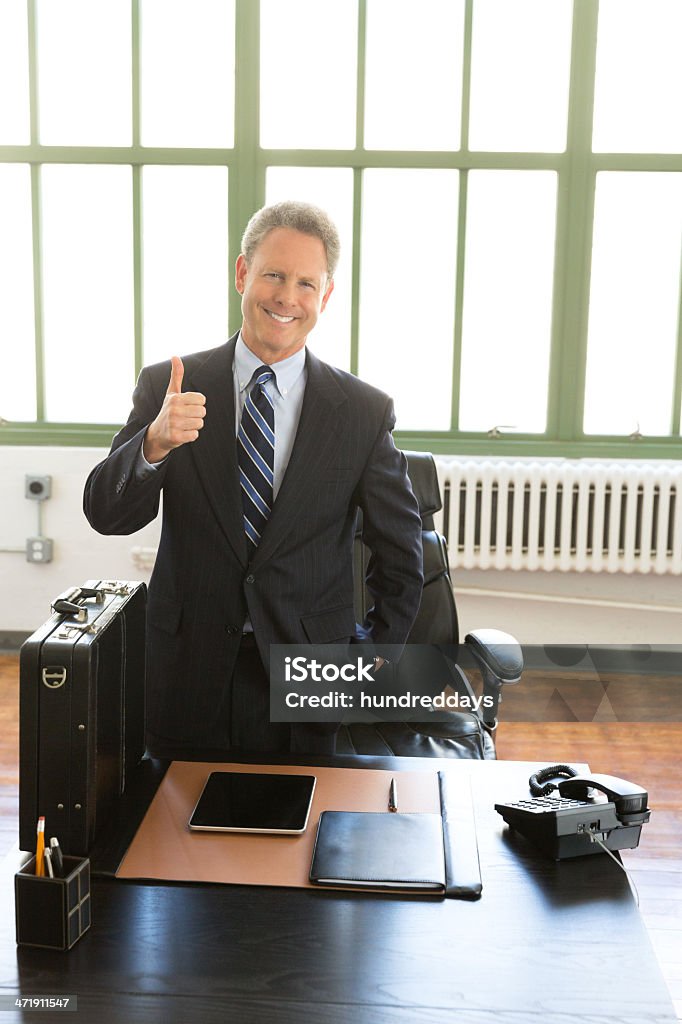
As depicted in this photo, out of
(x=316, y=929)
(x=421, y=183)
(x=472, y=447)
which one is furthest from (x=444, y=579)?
(x=421, y=183)

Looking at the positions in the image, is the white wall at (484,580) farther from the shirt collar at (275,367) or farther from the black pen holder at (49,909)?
the black pen holder at (49,909)

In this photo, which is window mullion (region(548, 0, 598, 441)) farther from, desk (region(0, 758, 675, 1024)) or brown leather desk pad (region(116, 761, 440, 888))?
desk (region(0, 758, 675, 1024))

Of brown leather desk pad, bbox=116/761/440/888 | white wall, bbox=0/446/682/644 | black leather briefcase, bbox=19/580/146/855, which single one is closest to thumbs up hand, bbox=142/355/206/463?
black leather briefcase, bbox=19/580/146/855

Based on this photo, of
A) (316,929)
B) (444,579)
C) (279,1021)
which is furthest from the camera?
(444,579)

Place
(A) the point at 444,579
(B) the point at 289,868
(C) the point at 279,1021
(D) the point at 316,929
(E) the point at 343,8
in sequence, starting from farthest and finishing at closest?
(E) the point at 343,8 < (A) the point at 444,579 < (B) the point at 289,868 < (D) the point at 316,929 < (C) the point at 279,1021

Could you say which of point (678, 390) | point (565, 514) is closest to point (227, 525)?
point (565, 514)

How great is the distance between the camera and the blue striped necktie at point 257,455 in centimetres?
170

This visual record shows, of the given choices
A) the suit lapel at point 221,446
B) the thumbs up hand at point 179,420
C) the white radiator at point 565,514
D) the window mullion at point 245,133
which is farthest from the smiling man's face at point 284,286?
the window mullion at point 245,133

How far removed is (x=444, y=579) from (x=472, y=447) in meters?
1.82

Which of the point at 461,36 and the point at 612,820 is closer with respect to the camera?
the point at 612,820

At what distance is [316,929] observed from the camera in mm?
1088

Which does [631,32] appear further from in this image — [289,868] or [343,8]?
[289,868]

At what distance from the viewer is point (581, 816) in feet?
4.14

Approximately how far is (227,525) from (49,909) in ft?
2.47
